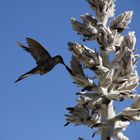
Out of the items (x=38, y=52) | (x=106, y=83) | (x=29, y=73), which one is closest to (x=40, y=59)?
(x=38, y=52)

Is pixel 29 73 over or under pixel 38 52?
under

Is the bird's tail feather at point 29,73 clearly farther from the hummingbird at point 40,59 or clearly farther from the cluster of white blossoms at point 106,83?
the cluster of white blossoms at point 106,83

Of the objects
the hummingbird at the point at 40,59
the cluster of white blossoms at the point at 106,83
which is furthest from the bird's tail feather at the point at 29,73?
the cluster of white blossoms at the point at 106,83

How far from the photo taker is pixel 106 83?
983 cm

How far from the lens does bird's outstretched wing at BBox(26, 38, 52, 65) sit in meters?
9.48

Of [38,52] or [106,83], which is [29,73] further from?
[106,83]

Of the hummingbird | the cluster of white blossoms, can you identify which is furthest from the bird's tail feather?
the cluster of white blossoms

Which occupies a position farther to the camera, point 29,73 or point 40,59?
point 40,59

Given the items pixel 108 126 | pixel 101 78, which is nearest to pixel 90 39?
pixel 101 78

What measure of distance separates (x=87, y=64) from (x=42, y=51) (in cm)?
92

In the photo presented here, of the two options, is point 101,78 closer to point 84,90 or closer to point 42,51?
point 84,90

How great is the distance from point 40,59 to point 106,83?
1.27 metres

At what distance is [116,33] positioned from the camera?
34.9 ft

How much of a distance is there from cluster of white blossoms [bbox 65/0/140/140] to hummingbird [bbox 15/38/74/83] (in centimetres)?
46
